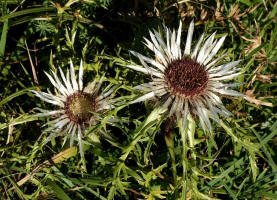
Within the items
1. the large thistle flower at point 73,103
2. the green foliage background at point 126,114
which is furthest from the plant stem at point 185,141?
the large thistle flower at point 73,103

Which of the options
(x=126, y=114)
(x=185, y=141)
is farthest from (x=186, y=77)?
(x=126, y=114)

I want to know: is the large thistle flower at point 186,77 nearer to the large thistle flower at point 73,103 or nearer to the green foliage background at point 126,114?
the green foliage background at point 126,114

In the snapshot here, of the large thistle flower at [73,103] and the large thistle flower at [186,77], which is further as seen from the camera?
the large thistle flower at [73,103]

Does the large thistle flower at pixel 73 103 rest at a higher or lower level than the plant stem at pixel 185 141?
higher

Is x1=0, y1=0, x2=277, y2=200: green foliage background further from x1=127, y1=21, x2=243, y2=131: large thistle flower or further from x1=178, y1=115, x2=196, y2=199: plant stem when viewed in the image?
x1=127, y1=21, x2=243, y2=131: large thistle flower

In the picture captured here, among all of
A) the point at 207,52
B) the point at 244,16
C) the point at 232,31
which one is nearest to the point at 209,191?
the point at 207,52

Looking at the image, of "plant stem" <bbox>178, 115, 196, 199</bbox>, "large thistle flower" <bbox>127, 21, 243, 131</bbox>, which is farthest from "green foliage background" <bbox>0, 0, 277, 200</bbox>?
"large thistle flower" <bbox>127, 21, 243, 131</bbox>

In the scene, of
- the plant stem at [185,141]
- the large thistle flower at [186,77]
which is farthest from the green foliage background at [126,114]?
the large thistle flower at [186,77]
